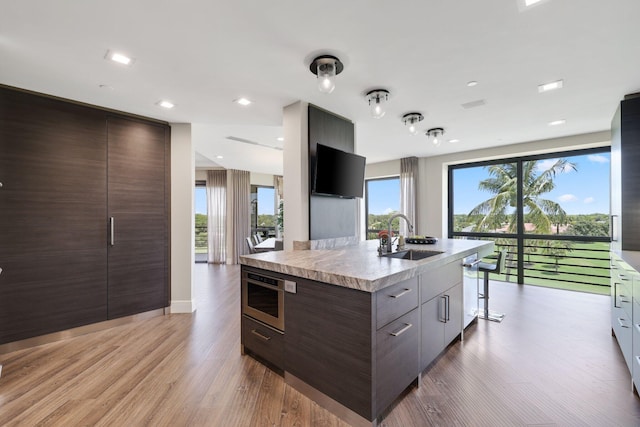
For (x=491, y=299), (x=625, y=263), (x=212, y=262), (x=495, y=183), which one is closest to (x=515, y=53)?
(x=625, y=263)

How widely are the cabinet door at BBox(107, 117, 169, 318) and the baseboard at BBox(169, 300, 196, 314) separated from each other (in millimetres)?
90

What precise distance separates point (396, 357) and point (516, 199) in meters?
4.74

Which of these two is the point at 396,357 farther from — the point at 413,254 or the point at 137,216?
the point at 137,216

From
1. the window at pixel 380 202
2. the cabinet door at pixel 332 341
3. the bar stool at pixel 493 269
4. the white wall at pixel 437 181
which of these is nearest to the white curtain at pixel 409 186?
the white wall at pixel 437 181

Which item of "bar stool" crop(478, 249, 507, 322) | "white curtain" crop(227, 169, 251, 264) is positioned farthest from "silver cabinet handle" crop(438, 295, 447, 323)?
"white curtain" crop(227, 169, 251, 264)

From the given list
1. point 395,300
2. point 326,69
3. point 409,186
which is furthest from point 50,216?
point 409,186

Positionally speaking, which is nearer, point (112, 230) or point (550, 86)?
point (550, 86)

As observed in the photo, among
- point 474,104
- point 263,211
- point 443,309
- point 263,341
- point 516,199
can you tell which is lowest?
point 263,341

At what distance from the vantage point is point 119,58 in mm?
2061

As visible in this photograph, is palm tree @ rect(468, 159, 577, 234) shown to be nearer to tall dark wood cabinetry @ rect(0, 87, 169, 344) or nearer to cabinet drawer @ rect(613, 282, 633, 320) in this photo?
cabinet drawer @ rect(613, 282, 633, 320)

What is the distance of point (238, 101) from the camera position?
9.38 feet

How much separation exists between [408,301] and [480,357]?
1178 mm

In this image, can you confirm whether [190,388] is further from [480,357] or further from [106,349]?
[480,357]

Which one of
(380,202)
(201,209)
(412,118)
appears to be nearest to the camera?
(412,118)
